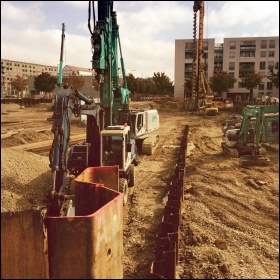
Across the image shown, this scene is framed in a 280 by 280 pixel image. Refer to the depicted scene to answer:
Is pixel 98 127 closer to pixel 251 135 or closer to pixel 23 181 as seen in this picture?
pixel 23 181

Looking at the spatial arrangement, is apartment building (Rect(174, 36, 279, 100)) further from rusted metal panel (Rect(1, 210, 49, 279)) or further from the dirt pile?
rusted metal panel (Rect(1, 210, 49, 279))

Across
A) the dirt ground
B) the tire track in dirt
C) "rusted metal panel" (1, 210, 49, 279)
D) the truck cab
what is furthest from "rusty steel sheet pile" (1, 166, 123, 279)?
the truck cab

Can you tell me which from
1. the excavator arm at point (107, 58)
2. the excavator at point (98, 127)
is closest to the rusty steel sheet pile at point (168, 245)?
the excavator at point (98, 127)

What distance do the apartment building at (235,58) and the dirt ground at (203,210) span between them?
54.4m

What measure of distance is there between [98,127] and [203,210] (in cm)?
398

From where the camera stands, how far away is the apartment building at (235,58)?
66.2m

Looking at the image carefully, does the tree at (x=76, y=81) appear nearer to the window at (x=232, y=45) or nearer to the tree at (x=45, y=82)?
the tree at (x=45, y=82)

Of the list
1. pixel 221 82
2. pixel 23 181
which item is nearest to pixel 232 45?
pixel 221 82

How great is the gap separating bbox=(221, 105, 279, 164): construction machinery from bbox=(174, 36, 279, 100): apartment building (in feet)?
169

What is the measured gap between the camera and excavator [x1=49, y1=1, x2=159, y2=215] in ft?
22.7

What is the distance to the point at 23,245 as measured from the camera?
14.1ft

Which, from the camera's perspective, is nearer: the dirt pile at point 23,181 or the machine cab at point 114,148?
the dirt pile at point 23,181

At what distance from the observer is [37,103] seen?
52.0 metres

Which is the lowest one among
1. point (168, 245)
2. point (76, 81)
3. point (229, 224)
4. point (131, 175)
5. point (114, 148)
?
point (229, 224)
